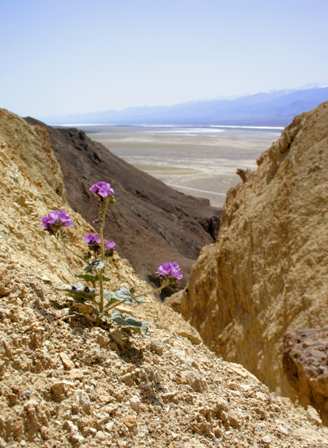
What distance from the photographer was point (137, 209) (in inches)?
1027

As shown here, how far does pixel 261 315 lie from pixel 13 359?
5124 millimetres

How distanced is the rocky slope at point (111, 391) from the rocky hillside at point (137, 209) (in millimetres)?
13955

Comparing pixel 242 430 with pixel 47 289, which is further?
pixel 47 289

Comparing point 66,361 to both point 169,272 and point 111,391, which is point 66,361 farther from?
point 169,272

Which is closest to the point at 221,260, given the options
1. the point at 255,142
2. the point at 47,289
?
the point at 47,289

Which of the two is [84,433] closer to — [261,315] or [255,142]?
[261,315]

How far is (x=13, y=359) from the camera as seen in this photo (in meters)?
2.50

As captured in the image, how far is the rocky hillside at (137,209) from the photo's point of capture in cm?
1987

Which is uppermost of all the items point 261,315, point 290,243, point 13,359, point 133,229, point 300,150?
point 300,150

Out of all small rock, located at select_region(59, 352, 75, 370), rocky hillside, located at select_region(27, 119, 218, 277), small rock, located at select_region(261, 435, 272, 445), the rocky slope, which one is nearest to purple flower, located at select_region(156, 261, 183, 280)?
the rocky slope

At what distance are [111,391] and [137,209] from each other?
23497 millimetres

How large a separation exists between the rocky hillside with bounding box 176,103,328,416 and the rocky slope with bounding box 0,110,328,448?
92.0 inches

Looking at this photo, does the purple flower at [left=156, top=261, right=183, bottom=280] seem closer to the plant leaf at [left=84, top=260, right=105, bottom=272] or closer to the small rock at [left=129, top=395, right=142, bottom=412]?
the plant leaf at [left=84, top=260, right=105, bottom=272]

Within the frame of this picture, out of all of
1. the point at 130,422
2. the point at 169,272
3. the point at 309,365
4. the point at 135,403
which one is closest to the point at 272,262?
the point at 309,365
